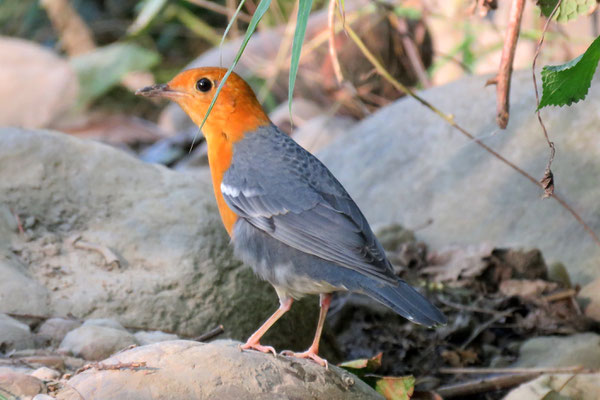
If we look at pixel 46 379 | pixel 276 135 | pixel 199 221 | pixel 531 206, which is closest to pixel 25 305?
pixel 46 379

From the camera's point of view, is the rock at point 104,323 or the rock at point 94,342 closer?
the rock at point 94,342

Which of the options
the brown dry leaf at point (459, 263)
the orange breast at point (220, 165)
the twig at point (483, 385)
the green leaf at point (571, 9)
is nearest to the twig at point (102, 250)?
the orange breast at point (220, 165)

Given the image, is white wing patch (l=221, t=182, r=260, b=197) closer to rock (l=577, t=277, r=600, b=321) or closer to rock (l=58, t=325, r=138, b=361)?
rock (l=58, t=325, r=138, b=361)

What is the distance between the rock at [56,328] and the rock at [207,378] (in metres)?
0.60

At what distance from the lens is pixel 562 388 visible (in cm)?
364

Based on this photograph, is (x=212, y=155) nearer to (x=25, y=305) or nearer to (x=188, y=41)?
(x=25, y=305)

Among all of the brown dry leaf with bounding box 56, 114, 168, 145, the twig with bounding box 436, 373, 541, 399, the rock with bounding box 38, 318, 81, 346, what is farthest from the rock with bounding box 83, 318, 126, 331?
the brown dry leaf with bounding box 56, 114, 168, 145

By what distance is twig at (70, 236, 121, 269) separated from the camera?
4.07m

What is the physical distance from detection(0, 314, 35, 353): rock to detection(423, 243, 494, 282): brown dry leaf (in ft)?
8.05

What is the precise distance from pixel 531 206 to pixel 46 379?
347cm

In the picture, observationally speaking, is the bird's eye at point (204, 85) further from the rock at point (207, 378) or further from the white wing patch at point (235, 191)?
the rock at point (207, 378)

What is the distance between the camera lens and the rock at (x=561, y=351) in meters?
4.08

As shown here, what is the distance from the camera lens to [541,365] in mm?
4211

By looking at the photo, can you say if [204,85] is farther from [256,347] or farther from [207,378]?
[207,378]
